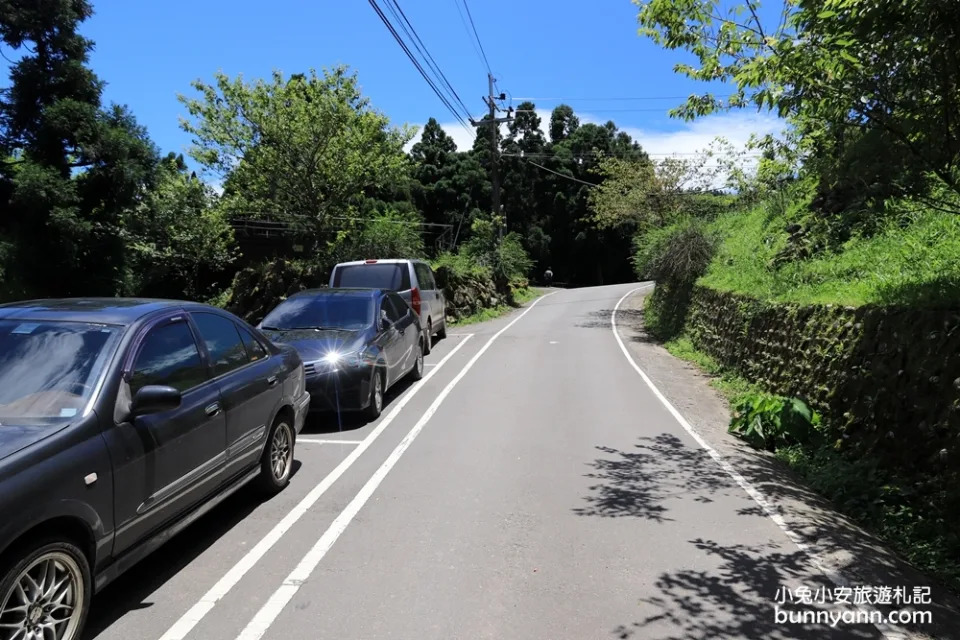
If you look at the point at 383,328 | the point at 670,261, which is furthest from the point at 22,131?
the point at 670,261

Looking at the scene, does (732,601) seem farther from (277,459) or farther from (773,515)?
(277,459)

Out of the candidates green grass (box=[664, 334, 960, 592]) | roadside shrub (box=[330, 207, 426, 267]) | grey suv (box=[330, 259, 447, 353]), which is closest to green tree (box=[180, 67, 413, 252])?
roadside shrub (box=[330, 207, 426, 267])

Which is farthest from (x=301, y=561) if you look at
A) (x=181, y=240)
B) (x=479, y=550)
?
(x=181, y=240)

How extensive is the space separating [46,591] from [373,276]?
10381 mm

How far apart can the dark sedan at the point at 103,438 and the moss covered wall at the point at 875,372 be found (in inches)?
218

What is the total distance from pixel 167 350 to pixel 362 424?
4.00 m

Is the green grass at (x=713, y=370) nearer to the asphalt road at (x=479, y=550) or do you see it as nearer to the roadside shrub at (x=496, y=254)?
the asphalt road at (x=479, y=550)

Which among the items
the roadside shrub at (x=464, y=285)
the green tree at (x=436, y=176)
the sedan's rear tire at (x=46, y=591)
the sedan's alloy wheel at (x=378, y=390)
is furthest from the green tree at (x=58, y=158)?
the green tree at (x=436, y=176)

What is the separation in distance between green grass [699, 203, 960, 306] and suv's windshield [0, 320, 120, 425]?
675cm

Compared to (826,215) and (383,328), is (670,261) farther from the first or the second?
(383,328)

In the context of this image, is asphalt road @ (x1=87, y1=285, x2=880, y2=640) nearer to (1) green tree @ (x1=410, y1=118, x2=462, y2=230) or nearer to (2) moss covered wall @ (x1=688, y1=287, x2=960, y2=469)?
(2) moss covered wall @ (x1=688, y1=287, x2=960, y2=469)

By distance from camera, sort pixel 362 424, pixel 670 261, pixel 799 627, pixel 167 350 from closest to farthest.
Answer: pixel 799 627 → pixel 167 350 → pixel 362 424 → pixel 670 261

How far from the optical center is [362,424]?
7.97 m

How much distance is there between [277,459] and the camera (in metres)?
5.58
